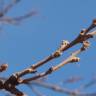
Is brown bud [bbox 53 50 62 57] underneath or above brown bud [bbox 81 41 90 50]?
underneath

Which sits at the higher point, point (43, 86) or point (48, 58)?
point (43, 86)

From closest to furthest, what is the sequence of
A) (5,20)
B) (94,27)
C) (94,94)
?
(94,27)
(94,94)
(5,20)

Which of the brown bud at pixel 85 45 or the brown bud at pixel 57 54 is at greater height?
the brown bud at pixel 85 45

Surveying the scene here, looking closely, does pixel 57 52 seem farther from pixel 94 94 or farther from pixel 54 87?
pixel 54 87

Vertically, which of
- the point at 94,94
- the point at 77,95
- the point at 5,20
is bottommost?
the point at 94,94

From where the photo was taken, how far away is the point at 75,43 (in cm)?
98

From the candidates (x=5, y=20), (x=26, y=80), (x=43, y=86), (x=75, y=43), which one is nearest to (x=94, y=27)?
(x=75, y=43)

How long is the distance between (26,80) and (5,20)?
8.60 ft

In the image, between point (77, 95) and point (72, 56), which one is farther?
point (77, 95)

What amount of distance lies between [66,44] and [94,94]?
1.79 metres

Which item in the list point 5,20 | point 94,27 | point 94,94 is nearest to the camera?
point 94,27

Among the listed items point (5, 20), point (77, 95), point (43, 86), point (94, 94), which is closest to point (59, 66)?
point (94, 94)

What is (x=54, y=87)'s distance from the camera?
10.2 ft

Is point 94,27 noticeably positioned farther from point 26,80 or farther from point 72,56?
point 26,80
